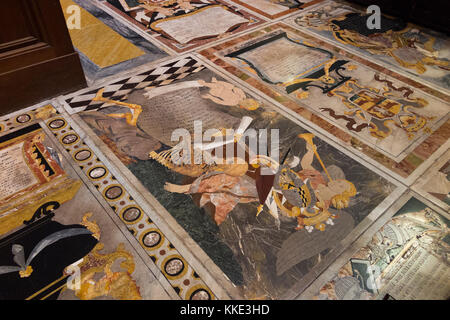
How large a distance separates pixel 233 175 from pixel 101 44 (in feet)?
7.50

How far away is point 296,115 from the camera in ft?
8.55

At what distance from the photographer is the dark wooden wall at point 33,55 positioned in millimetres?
2270

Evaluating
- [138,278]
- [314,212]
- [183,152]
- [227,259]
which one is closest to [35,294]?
[138,278]

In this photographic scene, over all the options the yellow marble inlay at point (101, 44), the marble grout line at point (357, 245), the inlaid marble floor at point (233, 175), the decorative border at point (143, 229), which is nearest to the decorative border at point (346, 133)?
the inlaid marble floor at point (233, 175)

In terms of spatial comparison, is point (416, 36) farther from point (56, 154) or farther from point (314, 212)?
point (56, 154)

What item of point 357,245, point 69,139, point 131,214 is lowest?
point 357,245

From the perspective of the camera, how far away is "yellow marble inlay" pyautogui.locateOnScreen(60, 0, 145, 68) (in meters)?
3.19

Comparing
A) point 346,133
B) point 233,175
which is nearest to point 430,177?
point 346,133

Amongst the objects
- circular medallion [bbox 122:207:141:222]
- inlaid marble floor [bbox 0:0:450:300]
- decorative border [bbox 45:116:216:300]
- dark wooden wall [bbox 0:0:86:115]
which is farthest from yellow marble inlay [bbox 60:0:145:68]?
circular medallion [bbox 122:207:141:222]

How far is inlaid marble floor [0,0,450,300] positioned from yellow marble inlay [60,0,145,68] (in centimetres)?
3

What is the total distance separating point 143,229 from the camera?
1.81 metres

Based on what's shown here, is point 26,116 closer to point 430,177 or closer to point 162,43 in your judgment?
point 162,43

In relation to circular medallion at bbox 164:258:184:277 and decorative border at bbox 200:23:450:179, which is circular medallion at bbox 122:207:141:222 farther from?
decorative border at bbox 200:23:450:179

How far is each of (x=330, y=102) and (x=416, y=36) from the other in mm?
1899
